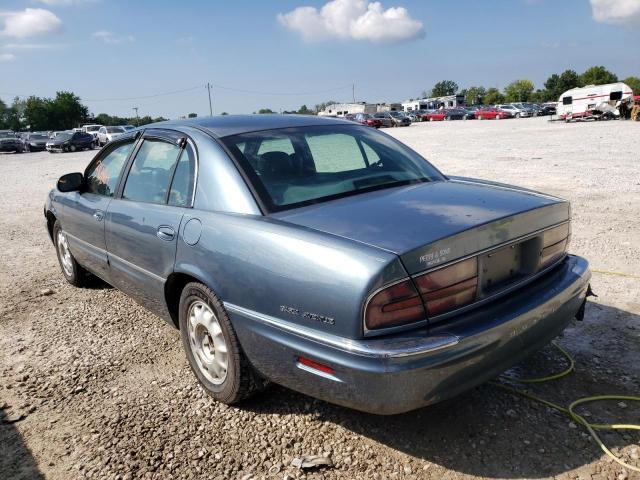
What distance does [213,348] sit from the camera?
3018 mm

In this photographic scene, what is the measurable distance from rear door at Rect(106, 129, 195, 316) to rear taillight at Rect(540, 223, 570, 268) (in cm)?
196

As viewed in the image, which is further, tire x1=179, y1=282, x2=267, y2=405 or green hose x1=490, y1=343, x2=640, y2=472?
tire x1=179, y1=282, x2=267, y2=405

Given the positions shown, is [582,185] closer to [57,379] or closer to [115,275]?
[115,275]

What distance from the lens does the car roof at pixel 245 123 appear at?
3.27m

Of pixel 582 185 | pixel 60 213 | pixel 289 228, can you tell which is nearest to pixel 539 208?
pixel 289 228

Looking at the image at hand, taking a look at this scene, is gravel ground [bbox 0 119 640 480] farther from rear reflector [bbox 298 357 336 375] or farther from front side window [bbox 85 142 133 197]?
front side window [bbox 85 142 133 197]

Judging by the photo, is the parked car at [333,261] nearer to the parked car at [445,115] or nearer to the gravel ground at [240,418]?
the gravel ground at [240,418]

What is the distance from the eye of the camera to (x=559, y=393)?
9.59ft

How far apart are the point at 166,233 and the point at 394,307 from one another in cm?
158

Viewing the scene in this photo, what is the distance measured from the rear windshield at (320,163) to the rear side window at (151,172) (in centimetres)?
53

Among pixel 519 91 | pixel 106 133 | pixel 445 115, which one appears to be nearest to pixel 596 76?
pixel 519 91

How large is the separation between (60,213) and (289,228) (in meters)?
3.39

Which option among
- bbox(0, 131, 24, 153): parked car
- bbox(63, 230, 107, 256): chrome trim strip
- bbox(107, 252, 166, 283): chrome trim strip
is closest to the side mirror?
bbox(63, 230, 107, 256): chrome trim strip

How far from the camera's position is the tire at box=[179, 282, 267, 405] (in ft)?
9.05
